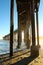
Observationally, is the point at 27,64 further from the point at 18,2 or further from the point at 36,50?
the point at 18,2

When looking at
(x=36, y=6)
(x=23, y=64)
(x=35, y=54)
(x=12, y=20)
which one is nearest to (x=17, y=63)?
(x=23, y=64)

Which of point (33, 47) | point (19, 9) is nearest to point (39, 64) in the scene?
point (33, 47)

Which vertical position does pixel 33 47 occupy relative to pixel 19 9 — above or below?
below

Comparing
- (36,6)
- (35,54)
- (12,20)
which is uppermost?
(36,6)

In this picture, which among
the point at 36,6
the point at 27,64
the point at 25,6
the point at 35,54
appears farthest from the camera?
the point at 25,6

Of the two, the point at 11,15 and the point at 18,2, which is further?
the point at 18,2

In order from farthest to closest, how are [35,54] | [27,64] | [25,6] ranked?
[25,6] < [35,54] < [27,64]

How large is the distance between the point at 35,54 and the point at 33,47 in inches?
13.0

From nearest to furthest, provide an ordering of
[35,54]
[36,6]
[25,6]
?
[35,54] < [36,6] < [25,6]

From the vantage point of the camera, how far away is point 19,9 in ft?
51.4

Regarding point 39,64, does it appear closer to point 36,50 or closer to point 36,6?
point 36,50

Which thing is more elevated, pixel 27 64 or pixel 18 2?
pixel 18 2

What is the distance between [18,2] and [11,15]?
6236mm

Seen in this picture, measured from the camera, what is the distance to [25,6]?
1488 centimetres
